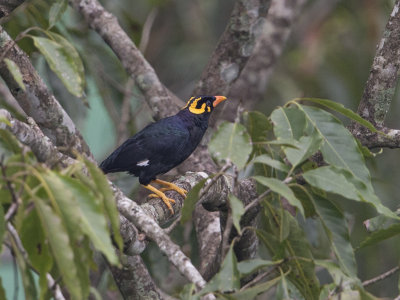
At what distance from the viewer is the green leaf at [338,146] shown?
276 centimetres

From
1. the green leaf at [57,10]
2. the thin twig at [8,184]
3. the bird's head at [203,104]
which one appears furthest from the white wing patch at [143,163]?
the thin twig at [8,184]

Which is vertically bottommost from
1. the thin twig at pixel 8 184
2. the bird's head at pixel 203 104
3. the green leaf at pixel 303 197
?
the bird's head at pixel 203 104

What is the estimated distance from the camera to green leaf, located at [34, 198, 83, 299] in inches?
76.9

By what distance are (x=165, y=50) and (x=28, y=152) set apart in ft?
23.7

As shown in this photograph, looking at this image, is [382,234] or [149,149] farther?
[149,149]

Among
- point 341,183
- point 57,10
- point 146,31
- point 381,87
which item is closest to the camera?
point 341,183

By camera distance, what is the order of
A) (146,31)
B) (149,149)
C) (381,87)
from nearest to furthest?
(381,87) → (149,149) → (146,31)

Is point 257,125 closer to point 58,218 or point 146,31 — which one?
point 58,218

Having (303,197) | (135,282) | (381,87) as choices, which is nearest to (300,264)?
(303,197)

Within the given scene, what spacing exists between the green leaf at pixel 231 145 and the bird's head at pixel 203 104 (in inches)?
112

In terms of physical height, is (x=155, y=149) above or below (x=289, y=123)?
below

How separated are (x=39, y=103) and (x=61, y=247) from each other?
2.24m

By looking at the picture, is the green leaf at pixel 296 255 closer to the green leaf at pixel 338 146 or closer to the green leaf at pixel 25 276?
the green leaf at pixel 338 146

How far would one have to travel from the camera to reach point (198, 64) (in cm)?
873
